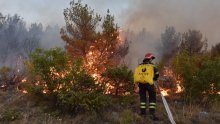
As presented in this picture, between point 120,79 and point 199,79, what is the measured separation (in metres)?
3.43

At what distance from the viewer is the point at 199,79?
14.3m

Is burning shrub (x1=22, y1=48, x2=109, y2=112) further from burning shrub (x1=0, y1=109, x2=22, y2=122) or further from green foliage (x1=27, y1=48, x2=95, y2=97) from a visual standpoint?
burning shrub (x1=0, y1=109, x2=22, y2=122)

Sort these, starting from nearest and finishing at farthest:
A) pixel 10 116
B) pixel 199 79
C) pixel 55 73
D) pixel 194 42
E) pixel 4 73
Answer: pixel 10 116
pixel 55 73
pixel 199 79
pixel 4 73
pixel 194 42

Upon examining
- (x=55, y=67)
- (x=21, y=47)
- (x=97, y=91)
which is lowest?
(x=97, y=91)

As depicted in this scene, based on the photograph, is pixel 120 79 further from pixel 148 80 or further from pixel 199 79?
pixel 199 79

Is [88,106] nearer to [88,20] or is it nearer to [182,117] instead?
[182,117]

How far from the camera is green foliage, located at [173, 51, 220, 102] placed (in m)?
14.1

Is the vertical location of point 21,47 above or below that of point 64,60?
above

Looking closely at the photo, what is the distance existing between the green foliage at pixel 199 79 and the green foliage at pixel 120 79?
2744 millimetres

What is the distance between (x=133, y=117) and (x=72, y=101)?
2143mm

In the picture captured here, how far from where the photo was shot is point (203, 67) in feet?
48.5

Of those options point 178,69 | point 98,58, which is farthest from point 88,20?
point 178,69

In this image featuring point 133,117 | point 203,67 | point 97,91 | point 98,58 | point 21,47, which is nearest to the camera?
point 133,117

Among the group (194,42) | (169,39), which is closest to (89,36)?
(194,42)
